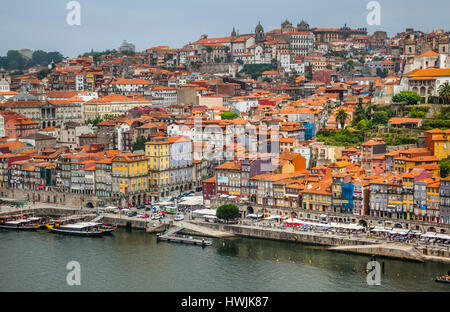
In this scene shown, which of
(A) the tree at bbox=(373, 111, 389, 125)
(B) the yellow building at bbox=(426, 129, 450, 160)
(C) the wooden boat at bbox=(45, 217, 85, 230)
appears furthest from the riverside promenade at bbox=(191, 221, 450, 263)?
(A) the tree at bbox=(373, 111, 389, 125)

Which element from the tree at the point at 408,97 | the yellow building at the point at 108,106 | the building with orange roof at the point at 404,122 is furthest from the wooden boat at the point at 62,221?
the yellow building at the point at 108,106

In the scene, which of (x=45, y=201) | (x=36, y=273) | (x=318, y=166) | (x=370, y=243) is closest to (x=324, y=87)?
(x=318, y=166)

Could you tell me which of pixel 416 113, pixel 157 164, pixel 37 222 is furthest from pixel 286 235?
pixel 416 113

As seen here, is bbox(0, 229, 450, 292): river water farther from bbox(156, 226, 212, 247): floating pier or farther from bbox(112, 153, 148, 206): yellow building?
bbox(112, 153, 148, 206): yellow building

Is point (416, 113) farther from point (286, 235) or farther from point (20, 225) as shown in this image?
point (20, 225)

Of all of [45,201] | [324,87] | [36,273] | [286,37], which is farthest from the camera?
[286,37]
